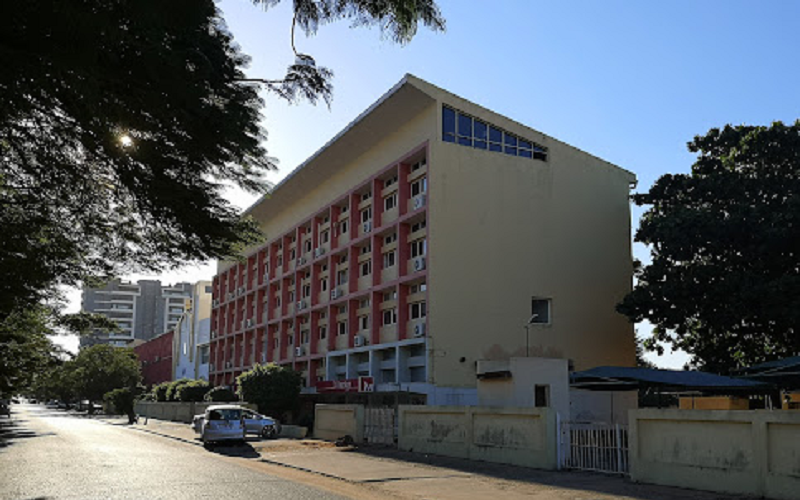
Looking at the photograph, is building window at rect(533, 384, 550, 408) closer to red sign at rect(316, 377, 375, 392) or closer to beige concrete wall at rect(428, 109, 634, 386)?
beige concrete wall at rect(428, 109, 634, 386)

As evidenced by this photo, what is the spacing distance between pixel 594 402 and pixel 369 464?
19675 mm

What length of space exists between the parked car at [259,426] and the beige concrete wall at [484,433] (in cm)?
1062

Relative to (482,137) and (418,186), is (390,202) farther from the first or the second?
(482,137)

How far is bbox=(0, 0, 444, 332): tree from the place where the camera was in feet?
13.6

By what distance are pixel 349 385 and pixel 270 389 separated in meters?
4.34

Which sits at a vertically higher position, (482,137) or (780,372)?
(482,137)

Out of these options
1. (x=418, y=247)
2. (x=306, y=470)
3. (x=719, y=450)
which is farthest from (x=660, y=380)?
(x=418, y=247)

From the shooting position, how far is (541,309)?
39594 millimetres

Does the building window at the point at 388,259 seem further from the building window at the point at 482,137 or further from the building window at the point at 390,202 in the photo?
the building window at the point at 482,137

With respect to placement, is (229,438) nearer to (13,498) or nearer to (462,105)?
(13,498)

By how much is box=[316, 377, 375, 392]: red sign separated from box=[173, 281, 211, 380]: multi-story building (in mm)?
35473

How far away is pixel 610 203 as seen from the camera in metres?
42.9

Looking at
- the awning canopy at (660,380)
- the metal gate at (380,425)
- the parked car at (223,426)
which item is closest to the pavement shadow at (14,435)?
the parked car at (223,426)

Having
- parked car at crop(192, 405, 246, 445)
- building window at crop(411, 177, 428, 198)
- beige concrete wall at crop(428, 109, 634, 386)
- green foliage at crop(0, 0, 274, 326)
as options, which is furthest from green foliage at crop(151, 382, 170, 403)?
green foliage at crop(0, 0, 274, 326)
